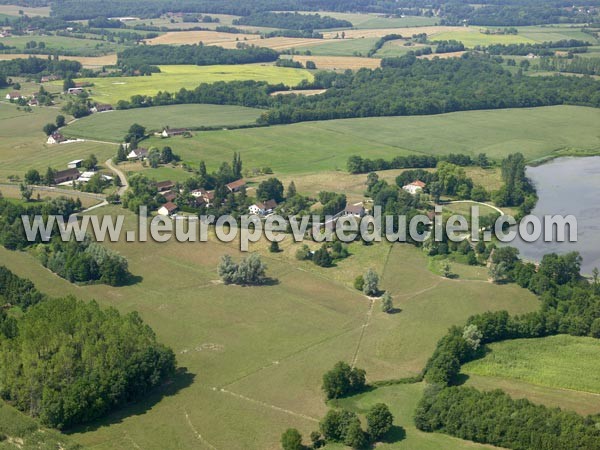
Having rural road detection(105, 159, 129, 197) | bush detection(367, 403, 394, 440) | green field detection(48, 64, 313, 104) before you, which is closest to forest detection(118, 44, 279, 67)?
green field detection(48, 64, 313, 104)

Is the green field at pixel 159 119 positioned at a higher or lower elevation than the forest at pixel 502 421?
higher

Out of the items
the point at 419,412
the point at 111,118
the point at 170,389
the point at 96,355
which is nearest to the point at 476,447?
the point at 419,412

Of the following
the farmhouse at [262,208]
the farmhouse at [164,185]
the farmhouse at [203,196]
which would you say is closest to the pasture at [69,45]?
the farmhouse at [164,185]

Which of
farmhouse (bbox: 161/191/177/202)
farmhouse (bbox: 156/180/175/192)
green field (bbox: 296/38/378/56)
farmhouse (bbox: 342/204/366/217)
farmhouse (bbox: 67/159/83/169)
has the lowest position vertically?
farmhouse (bbox: 342/204/366/217)

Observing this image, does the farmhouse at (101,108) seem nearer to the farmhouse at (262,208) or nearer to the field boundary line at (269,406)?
the farmhouse at (262,208)

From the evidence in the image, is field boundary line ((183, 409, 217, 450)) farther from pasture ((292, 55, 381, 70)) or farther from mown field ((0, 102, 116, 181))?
pasture ((292, 55, 381, 70))

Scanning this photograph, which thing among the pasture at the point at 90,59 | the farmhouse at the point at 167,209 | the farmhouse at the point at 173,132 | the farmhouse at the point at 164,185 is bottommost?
the farmhouse at the point at 167,209
